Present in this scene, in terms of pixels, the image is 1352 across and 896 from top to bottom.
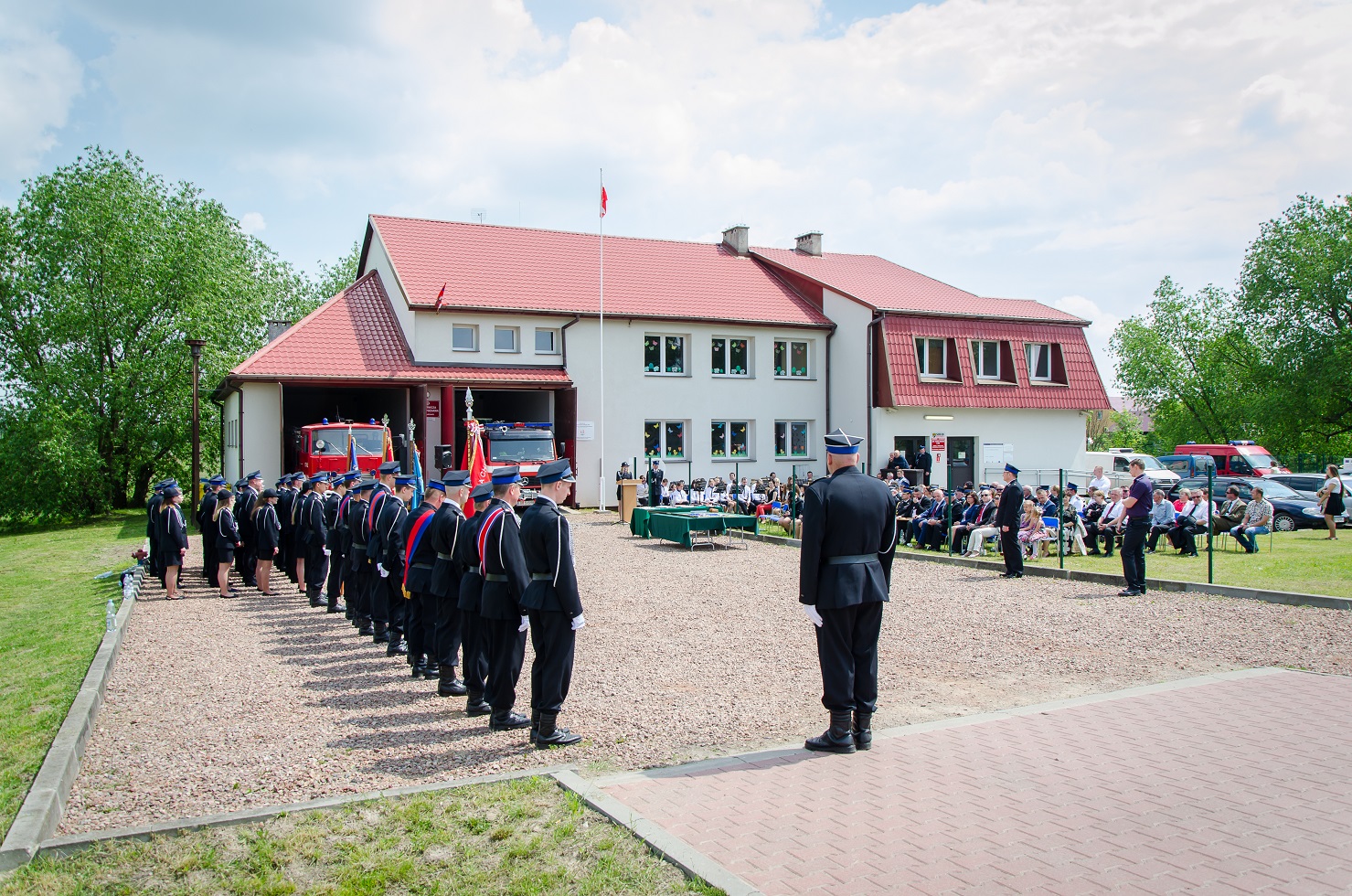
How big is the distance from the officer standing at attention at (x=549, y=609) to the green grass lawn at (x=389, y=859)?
1.25 meters

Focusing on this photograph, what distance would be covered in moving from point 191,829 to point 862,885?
11.1ft

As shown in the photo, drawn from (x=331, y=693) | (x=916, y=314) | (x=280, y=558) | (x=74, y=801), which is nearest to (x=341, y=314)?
(x=280, y=558)

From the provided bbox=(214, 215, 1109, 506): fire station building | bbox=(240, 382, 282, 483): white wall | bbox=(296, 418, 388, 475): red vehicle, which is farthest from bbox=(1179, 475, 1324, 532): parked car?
bbox=(240, 382, 282, 483): white wall

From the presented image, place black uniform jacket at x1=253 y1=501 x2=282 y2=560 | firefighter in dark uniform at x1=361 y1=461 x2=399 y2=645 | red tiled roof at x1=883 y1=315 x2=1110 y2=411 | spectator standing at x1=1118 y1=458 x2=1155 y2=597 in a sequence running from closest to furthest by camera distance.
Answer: firefighter in dark uniform at x1=361 y1=461 x2=399 y2=645
spectator standing at x1=1118 y1=458 x2=1155 y2=597
black uniform jacket at x1=253 y1=501 x2=282 y2=560
red tiled roof at x1=883 y1=315 x2=1110 y2=411

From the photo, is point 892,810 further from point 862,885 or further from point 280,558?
point 280,558

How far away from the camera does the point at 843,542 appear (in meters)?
6.41

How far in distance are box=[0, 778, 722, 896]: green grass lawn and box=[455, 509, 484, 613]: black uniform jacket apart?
2.15 meters

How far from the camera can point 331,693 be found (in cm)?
Answer: 812

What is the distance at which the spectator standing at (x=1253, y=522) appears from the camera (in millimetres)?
18328

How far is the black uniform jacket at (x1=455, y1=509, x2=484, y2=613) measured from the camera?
7.24 metres

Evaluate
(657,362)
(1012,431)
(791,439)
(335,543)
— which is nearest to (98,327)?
(657,362)

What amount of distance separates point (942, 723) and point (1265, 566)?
11831 mm

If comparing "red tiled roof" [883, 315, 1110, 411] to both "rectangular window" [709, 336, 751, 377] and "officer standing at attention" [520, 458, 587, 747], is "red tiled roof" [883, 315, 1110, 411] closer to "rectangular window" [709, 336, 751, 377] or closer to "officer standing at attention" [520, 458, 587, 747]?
"rectangular window" [709, 336, 751, 377]

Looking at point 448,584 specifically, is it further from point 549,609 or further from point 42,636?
point 42,636
